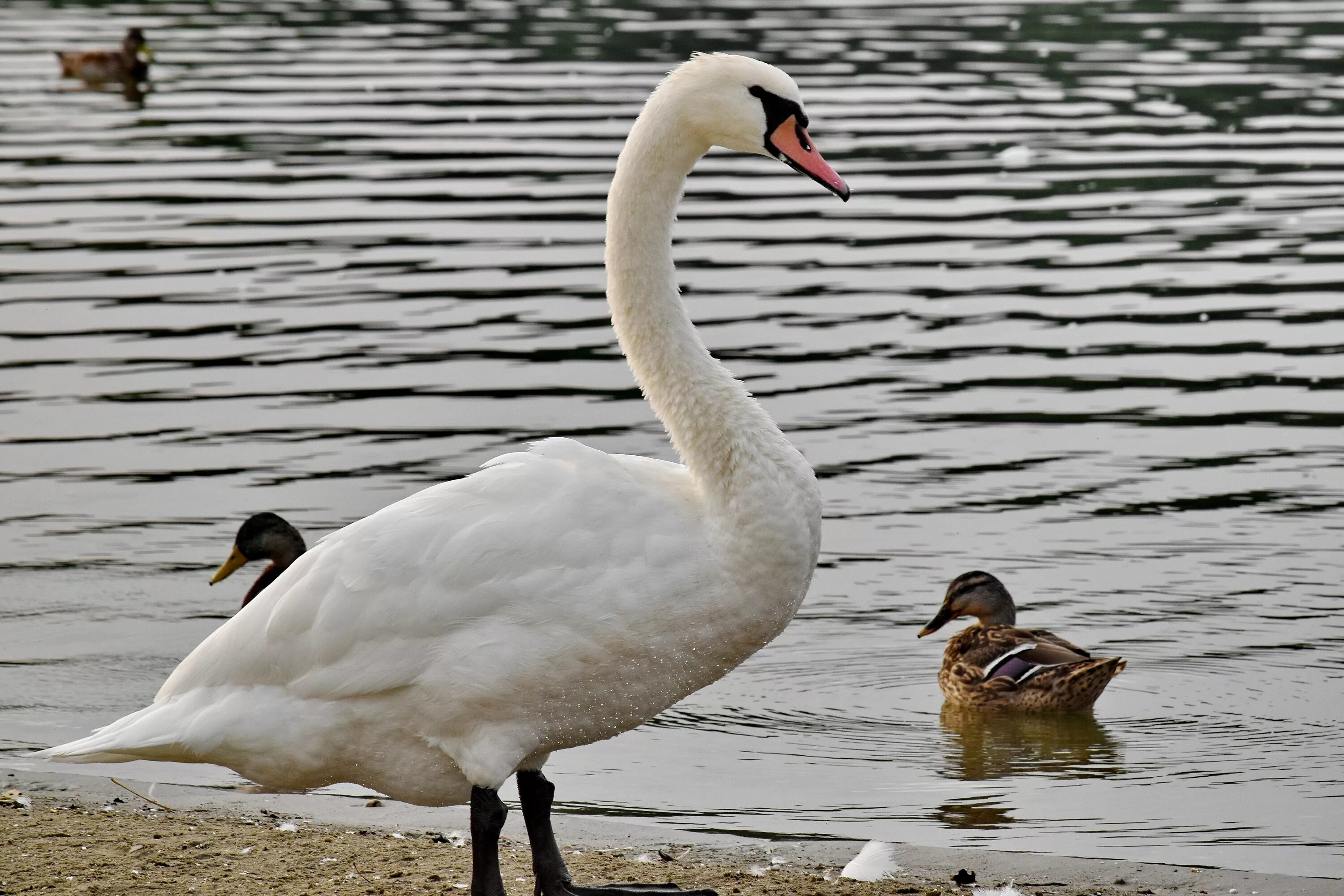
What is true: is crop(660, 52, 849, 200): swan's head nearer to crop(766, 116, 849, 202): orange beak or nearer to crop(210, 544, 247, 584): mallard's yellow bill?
crop(766, 116, 849, 202): orange beak

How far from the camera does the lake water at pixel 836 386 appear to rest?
7773 millimetres

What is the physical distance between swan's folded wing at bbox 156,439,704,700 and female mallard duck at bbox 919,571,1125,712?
342cm

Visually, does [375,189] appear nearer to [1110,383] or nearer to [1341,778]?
[1110,383]

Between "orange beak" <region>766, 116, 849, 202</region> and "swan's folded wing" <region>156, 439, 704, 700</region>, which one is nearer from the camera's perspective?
"swan's folded wing" <region>156, 439, 704, 700</region>

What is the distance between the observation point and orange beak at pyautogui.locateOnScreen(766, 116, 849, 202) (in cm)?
532

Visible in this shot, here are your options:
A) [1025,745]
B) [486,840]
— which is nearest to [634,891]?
[486,840]

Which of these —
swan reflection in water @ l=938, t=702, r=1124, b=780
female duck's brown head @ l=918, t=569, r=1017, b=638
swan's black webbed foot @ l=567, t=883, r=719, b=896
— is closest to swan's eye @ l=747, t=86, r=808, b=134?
swan's black webbed foot @ l=567, t=883, r=719, b=896

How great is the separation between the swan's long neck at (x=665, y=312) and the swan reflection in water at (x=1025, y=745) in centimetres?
275

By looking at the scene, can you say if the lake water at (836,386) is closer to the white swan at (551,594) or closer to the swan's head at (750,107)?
the white swan at (551,594)

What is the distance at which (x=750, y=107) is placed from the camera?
5328 millimetres

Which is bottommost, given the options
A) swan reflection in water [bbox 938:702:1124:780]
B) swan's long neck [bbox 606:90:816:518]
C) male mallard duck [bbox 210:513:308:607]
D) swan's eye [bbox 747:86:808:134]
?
swan reflection in water [bbox 938:702:1124:780]

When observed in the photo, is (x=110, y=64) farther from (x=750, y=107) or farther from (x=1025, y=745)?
(x=750, y=107)

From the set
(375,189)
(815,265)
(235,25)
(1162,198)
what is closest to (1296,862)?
(815,265)

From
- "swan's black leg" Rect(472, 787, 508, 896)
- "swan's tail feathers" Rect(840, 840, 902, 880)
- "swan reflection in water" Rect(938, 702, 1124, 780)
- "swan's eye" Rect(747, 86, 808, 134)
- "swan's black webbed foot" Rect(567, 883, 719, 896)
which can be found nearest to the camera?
"swan's black leg" Rect(472, 787, 508, 896)
